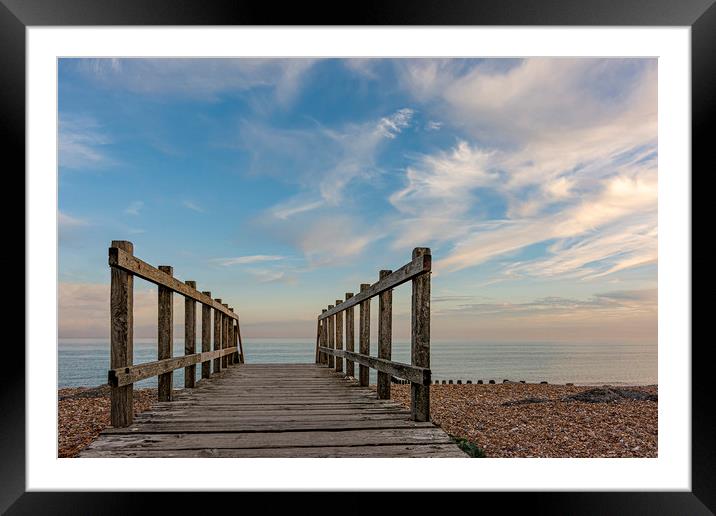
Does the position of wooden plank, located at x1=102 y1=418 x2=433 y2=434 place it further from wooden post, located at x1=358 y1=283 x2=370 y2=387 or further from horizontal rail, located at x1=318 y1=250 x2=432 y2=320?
wooden post, located at x1=358 y1=283 x2=370 y2=387

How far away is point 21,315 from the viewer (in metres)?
2.46

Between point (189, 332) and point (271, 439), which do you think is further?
point (189, 332)

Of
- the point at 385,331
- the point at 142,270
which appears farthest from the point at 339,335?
the point at 142,270

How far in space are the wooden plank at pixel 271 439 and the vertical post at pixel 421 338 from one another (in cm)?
27

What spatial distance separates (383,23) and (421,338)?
2367 millimetres

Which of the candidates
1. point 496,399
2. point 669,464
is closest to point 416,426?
point 669,464

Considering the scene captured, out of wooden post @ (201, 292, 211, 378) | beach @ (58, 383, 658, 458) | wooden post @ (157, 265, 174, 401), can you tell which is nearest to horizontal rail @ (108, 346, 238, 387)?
wooden post @ (157, 265, 174, 401)

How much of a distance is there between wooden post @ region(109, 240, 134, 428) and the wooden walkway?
0.12m

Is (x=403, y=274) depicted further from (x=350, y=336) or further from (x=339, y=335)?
(x=339, y=335)

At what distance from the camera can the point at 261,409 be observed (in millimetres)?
4801

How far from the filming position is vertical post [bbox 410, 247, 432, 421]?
400cm

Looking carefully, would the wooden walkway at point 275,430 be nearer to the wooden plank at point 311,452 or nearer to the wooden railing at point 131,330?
the wooden plank at point 311,452

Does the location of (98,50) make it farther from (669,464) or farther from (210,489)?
(669,464)

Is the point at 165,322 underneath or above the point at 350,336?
above
